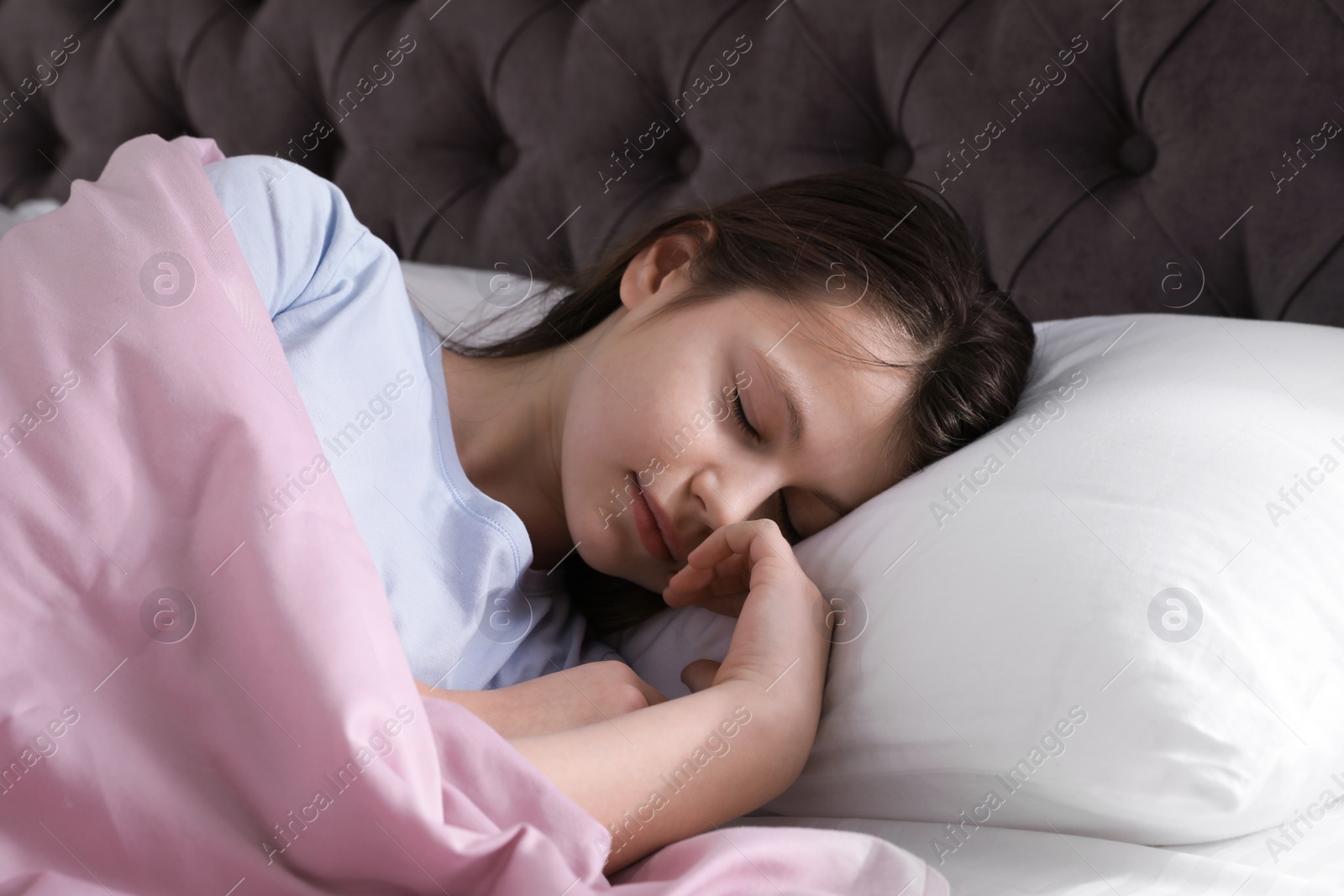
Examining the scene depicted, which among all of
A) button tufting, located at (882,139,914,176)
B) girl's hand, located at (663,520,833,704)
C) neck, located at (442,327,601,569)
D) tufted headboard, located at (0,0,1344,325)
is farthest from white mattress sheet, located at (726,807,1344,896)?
button tufting, located at (882,139,914,176)

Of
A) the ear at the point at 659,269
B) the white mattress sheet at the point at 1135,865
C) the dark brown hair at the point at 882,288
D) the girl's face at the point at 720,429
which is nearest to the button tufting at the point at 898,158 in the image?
the dark brown hair at the point at 882,288

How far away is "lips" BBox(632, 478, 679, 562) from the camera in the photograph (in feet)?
2.38

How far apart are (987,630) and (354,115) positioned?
108 centimetres

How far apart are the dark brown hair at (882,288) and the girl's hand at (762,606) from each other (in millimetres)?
135

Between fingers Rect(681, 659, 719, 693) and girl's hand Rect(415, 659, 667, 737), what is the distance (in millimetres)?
41

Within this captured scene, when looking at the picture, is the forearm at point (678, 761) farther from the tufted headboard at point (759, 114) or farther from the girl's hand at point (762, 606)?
the tufted headboard at point (759, 114)

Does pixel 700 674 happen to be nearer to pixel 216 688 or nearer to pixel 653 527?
pixel 653 527

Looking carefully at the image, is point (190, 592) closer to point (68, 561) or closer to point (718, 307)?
point (68, 561)

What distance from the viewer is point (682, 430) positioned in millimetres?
712

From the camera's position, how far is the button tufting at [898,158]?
106cm

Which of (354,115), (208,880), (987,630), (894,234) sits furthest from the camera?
(354,115)

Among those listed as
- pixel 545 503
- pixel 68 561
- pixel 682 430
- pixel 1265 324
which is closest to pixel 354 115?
pixel 545 503

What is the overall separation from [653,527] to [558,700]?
0.17 m

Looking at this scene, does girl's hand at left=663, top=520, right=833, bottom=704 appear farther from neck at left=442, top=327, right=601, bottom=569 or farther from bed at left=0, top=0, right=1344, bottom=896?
neck at left=442, top=327, right=601, bottom=569
